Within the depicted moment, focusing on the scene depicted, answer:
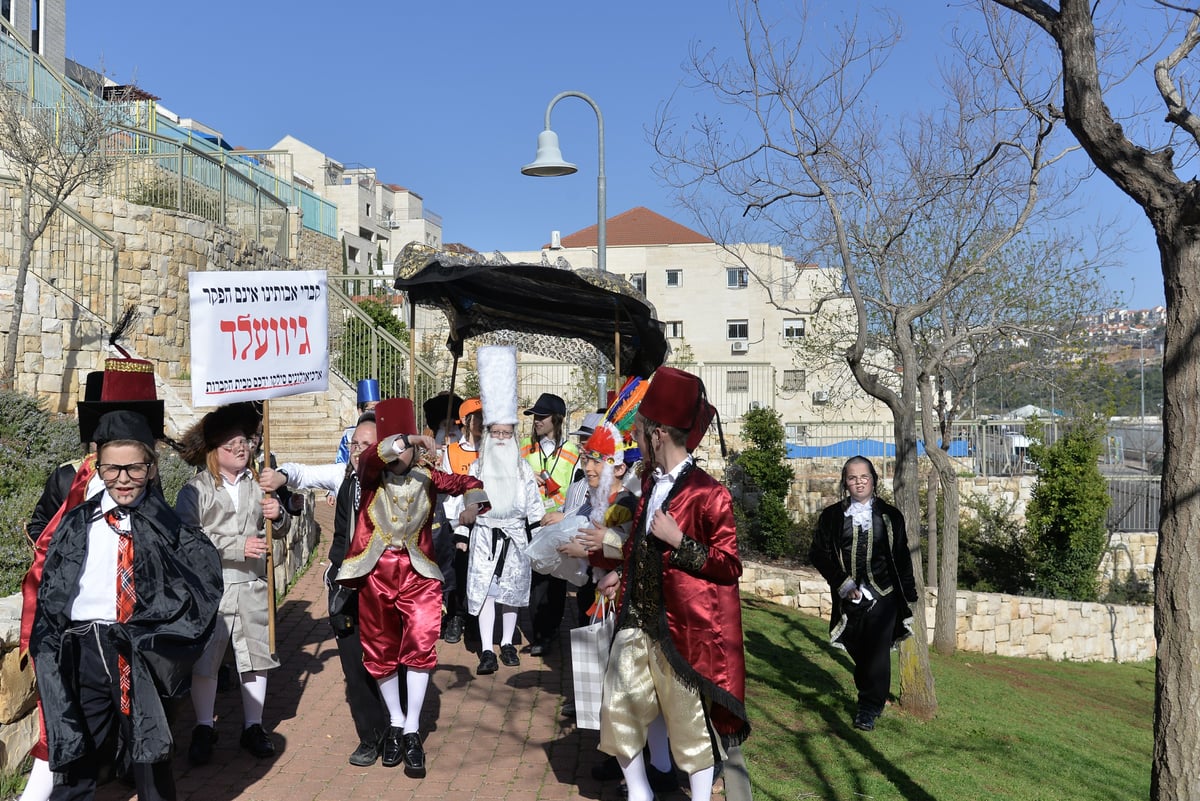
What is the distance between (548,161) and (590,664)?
8.50 meters

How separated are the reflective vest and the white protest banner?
2.46 m

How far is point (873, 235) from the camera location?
35.5 ft

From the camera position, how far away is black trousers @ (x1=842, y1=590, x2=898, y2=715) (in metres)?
7.52

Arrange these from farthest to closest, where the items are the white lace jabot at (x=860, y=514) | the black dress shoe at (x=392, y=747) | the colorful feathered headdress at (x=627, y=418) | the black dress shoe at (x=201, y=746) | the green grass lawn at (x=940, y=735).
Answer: the white lace jabot at (x=860, y=514)
the green grass lawn at (x=940, y=735)
the colorful feathered headdress at (x=627, y=418)
the black dress shoe at (x=392, y=747)
the black dress shoe at (x=201, y=746)

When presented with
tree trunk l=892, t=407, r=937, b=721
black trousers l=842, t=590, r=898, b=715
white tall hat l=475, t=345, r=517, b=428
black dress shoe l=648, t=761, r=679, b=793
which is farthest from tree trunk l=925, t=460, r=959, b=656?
black dress shoe l=648, t=761, r=679, b=793

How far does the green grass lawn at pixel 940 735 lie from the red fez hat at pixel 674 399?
7.57ft

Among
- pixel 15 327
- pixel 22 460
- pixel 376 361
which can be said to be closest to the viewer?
pixel 22 460

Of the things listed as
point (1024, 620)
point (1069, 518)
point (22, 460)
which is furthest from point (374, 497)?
point (1069, 518)

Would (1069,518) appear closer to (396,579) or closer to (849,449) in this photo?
(849,449)

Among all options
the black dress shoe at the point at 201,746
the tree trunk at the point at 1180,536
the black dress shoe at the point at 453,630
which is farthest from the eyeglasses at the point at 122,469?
the black dress shoe at the point at 453,630

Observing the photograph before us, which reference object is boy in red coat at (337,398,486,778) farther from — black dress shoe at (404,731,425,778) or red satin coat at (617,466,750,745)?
red satin coat at (617,466,750,745)

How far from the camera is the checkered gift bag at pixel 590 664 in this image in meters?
5.33

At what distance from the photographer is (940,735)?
7.89 meters

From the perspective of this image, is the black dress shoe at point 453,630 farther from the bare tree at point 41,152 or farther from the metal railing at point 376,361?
the metal railing at point 376,361
